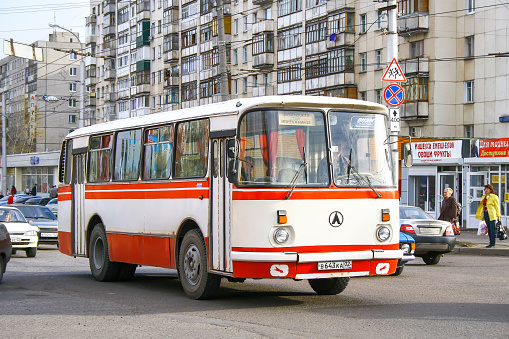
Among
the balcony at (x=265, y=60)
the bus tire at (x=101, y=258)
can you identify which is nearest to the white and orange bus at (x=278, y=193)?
the bus tire at (x=101, y=258)

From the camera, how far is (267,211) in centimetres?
1117

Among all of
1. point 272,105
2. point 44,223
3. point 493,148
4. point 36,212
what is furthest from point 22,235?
point 493,148

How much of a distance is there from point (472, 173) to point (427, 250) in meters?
19.7

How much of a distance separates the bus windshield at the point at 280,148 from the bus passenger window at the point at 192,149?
3.61 ft

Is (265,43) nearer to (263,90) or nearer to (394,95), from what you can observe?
(263,90)

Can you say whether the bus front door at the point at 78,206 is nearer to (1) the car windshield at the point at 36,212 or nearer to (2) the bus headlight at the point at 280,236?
(2) the bus headlight at the point at 280,236

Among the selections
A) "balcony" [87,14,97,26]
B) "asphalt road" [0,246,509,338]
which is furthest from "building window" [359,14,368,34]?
"balcony" [87,14,97,26]

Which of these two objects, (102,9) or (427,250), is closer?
(427,250)

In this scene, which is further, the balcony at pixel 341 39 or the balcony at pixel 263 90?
the balcony at pixel 263 90

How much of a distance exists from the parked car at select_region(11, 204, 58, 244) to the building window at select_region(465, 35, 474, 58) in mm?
26047

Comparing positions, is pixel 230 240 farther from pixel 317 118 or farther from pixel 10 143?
pixel 10 143

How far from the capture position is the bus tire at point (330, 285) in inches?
517

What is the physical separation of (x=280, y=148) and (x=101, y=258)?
6212mm

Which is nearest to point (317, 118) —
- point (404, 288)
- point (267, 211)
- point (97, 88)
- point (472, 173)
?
point (267, 211)
